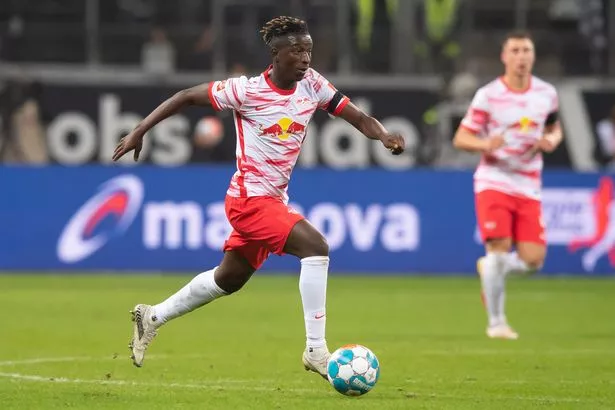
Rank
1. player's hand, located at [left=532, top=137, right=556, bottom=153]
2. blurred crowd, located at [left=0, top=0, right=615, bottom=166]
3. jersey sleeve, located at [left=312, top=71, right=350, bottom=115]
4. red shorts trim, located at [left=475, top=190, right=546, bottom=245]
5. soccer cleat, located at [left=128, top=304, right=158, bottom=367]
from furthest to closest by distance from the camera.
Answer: blurred crowd, located at [left=0, top=0, right=615, bottom=166]
red shorts trim, located at [left=475, top=190, right=546, bottom=245]
player's hand, located at [left=532, top=137, right=556, bottom=153]
soccer cleat, located at [left=128, top=304, right=158, bottom=367]
jersey sleeve, located at [left=312, top=71, right=350, bottom=115]

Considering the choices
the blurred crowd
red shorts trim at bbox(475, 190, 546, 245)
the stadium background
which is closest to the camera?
the stadium background

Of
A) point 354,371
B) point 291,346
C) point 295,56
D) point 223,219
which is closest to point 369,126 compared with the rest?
point 295,56

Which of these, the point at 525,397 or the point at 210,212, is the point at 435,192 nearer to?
the point at 210,212

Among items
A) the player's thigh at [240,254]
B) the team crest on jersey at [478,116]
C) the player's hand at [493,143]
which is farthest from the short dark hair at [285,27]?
the team crest on jersey at [478,116]

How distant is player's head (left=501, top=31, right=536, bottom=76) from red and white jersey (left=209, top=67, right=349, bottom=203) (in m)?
3.81

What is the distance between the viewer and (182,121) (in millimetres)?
23438

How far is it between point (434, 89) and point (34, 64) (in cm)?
677

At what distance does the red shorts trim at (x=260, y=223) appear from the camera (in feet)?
28.1

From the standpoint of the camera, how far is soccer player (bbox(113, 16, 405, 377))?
332 inches

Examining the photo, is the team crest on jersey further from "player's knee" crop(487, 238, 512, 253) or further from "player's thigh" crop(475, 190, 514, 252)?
"player's knee" crop(487, 238, 512, 253)

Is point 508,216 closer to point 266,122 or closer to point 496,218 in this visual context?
point 496,218

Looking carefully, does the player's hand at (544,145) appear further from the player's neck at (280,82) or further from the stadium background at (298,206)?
the player's neck at (280,82)

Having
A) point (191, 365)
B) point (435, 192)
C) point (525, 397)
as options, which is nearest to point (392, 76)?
point (435, 192)

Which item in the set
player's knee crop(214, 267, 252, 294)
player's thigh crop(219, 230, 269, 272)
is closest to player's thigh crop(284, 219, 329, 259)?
player's thigh crop(219, 230, 269, 272)
